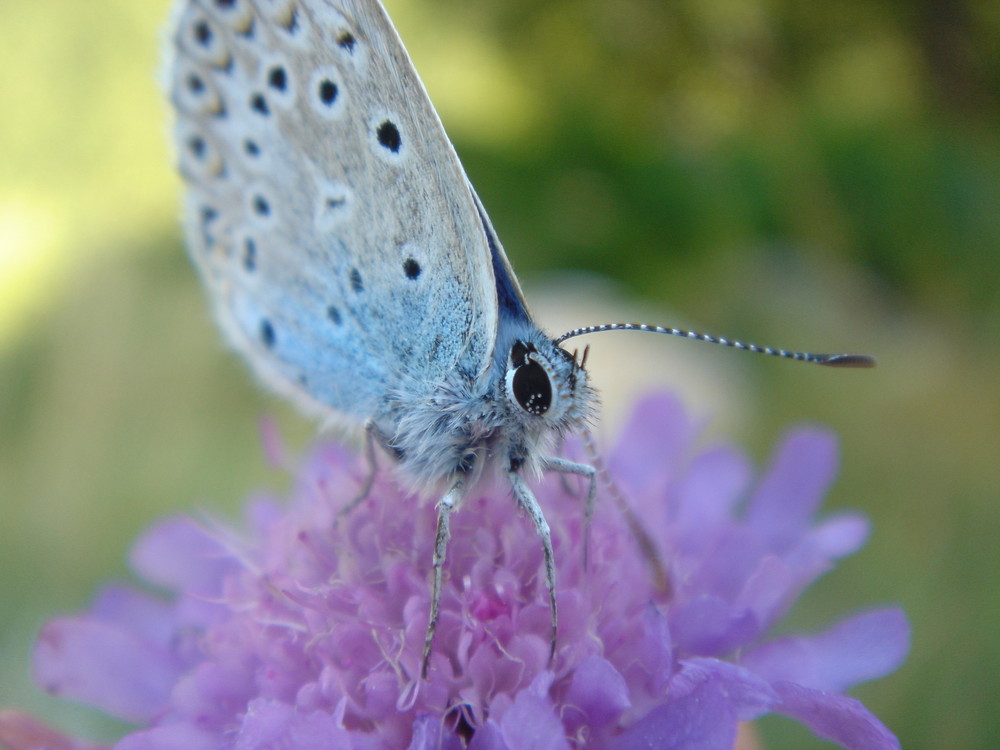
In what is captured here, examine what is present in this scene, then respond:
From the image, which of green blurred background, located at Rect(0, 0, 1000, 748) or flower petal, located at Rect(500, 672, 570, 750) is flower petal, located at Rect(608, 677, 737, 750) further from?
green blurred background, located at Rect(0, 0, 1000, 748)

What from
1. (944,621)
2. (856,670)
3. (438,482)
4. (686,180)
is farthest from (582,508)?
(686,180)

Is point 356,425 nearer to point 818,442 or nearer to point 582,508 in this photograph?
point 582,508

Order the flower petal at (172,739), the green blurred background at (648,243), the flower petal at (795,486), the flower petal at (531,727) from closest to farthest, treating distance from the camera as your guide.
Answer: the flower petal at (531,727) → the flower petal at (172,739) → the flower petal at (795,486) → the green blurred background at (648,243)

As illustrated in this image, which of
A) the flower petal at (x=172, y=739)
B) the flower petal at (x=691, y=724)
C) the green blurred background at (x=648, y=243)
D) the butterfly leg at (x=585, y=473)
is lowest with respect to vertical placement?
the flower petal at (x=172, y=739)

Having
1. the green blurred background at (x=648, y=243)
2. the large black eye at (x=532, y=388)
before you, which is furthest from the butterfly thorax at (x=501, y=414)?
the green blurred background at (x=648, y=243)

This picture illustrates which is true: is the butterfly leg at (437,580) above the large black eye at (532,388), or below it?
below

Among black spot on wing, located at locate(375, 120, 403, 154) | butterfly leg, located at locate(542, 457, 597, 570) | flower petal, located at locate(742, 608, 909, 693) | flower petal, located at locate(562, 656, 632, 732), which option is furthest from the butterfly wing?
flower petal, located at locate(742, 608, 909, 693)

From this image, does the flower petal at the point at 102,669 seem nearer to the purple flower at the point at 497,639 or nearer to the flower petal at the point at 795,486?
the purple flower at the point at 497,639
